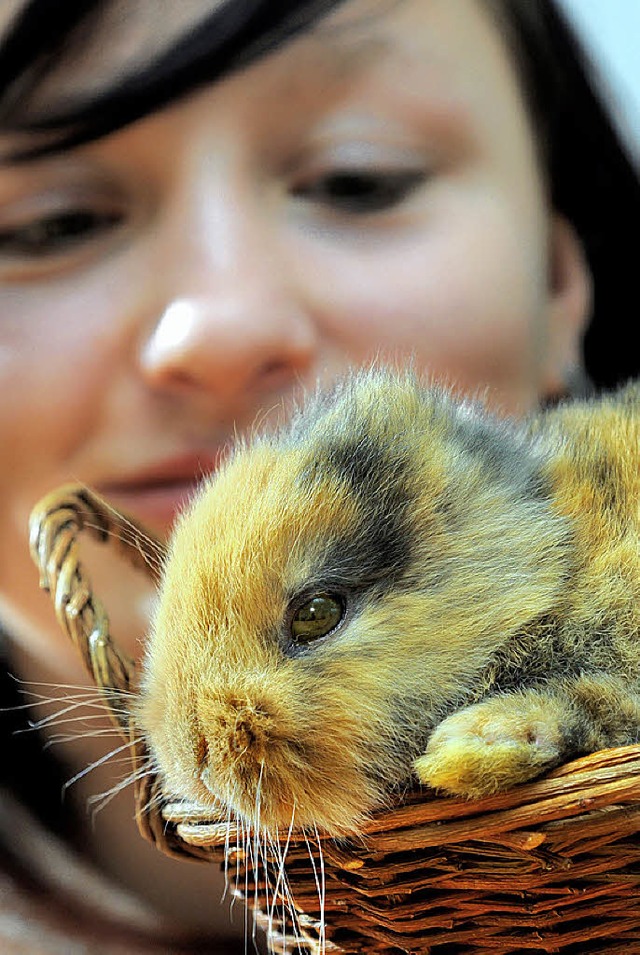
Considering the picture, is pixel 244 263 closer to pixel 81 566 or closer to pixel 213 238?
pixel 213 238

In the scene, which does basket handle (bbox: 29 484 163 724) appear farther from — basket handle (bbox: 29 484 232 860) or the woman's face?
the woman's face

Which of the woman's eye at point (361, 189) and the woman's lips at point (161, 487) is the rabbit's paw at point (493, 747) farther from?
the woman's eye at point (361, 189)

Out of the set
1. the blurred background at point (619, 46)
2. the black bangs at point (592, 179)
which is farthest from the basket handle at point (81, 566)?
the blurred background at point (619, 46)

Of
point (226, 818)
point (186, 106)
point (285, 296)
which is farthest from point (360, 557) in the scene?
point (186, 106)

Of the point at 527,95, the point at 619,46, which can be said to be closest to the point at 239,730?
the point at 527,95

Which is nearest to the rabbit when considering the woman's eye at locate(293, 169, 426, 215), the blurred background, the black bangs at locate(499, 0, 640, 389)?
the woman's eye at locate(293, 169, 426, 215)
